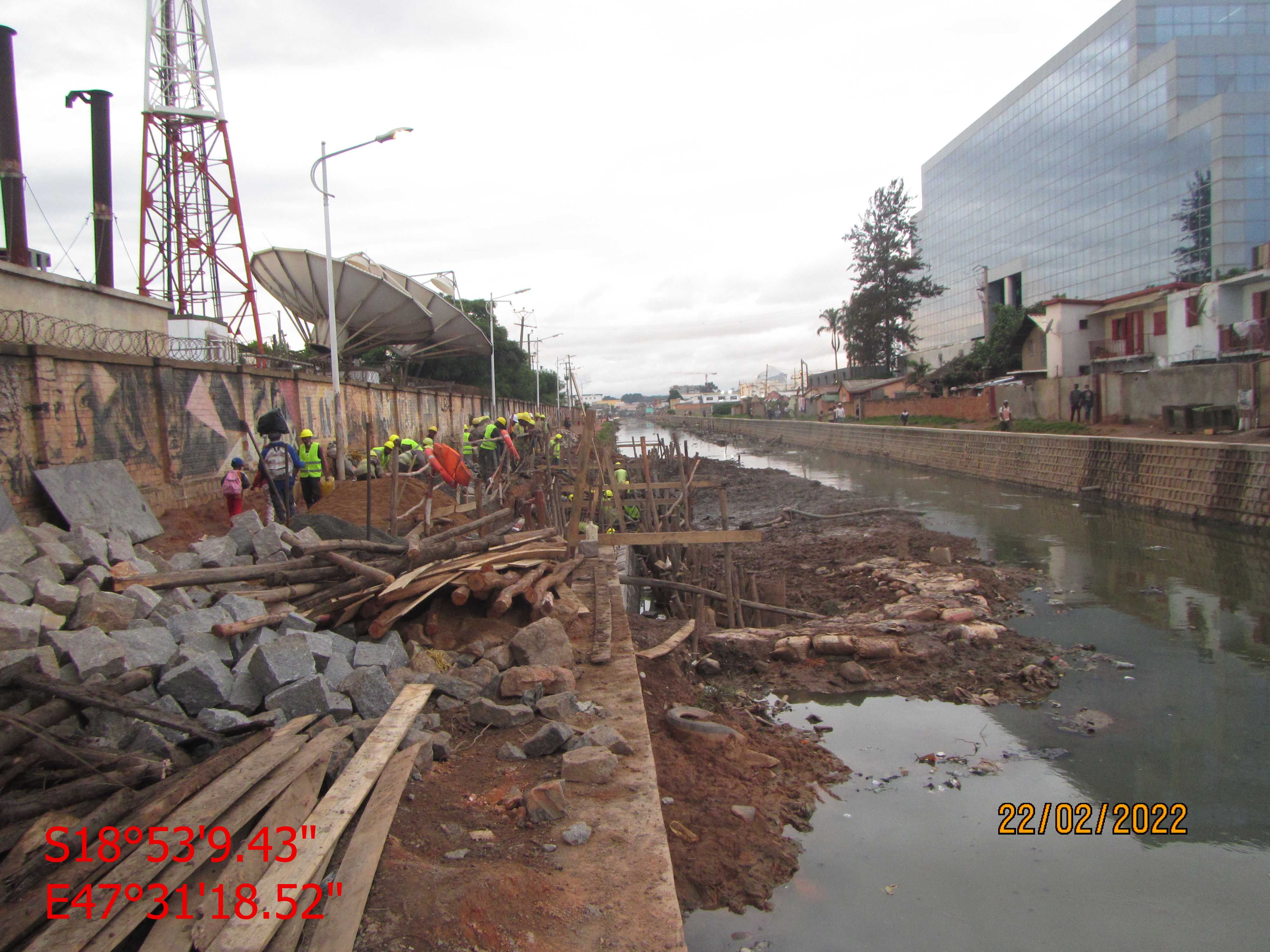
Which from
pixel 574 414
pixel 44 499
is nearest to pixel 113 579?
pixel 44 499

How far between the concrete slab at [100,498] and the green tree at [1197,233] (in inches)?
1924

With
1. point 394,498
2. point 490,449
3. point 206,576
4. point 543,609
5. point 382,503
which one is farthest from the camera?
point 490,449

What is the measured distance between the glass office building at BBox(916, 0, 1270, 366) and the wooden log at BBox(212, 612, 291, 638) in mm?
50315

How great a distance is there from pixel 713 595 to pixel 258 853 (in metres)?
7.70

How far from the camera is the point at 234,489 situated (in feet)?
35.0

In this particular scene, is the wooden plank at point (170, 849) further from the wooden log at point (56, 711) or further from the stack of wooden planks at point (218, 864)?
the wooden log at point (56, 711)

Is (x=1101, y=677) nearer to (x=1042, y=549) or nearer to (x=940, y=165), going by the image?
(x=1042, y=549)

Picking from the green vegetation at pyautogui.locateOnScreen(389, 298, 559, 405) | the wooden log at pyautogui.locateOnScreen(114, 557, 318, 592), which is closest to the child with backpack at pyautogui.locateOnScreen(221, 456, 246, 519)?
the wooden log at pyautogui.locateOnScreen(114, 557, 318, 592)

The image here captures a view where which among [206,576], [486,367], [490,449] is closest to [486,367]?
[486,367]

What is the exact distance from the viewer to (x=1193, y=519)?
57.5ft

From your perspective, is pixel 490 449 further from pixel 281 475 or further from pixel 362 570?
pixel 362 570

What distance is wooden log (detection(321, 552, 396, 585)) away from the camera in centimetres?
619

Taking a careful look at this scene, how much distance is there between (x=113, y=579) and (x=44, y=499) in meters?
4.62
